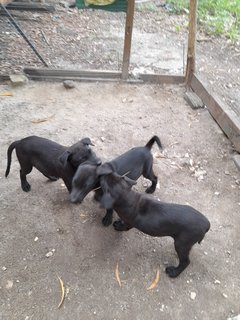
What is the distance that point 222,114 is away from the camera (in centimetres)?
520

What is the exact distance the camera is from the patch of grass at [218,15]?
8805mm

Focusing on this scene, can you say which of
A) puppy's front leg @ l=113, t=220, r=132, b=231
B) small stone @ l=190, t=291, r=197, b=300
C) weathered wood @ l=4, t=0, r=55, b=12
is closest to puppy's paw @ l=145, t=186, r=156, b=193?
puppy's front leg @ l=113, t=220, r=132, b=231

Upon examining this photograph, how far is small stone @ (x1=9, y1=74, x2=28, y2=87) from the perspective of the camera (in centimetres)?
616

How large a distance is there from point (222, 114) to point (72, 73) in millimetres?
2915

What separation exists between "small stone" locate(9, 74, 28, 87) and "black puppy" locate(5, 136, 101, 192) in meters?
2.74

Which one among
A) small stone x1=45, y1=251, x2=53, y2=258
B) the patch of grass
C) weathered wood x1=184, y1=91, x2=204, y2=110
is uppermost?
the patch of grass

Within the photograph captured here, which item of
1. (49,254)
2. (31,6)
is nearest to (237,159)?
(49,254)

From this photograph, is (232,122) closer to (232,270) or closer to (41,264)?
(232,270)

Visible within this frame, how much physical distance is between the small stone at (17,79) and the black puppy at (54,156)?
8.99ft

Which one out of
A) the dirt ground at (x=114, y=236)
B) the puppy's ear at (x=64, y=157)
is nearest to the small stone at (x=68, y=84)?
the dirt ground at (x=114, y=236)

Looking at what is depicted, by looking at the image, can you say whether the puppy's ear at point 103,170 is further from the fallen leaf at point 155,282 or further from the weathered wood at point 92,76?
the weathered wood at point 92,76

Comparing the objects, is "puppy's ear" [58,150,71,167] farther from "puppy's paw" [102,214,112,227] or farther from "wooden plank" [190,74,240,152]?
"wooden plank" [190,74,240,152]

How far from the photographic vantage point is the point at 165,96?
20.2 ft

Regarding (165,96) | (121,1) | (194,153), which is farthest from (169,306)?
(121,1)
